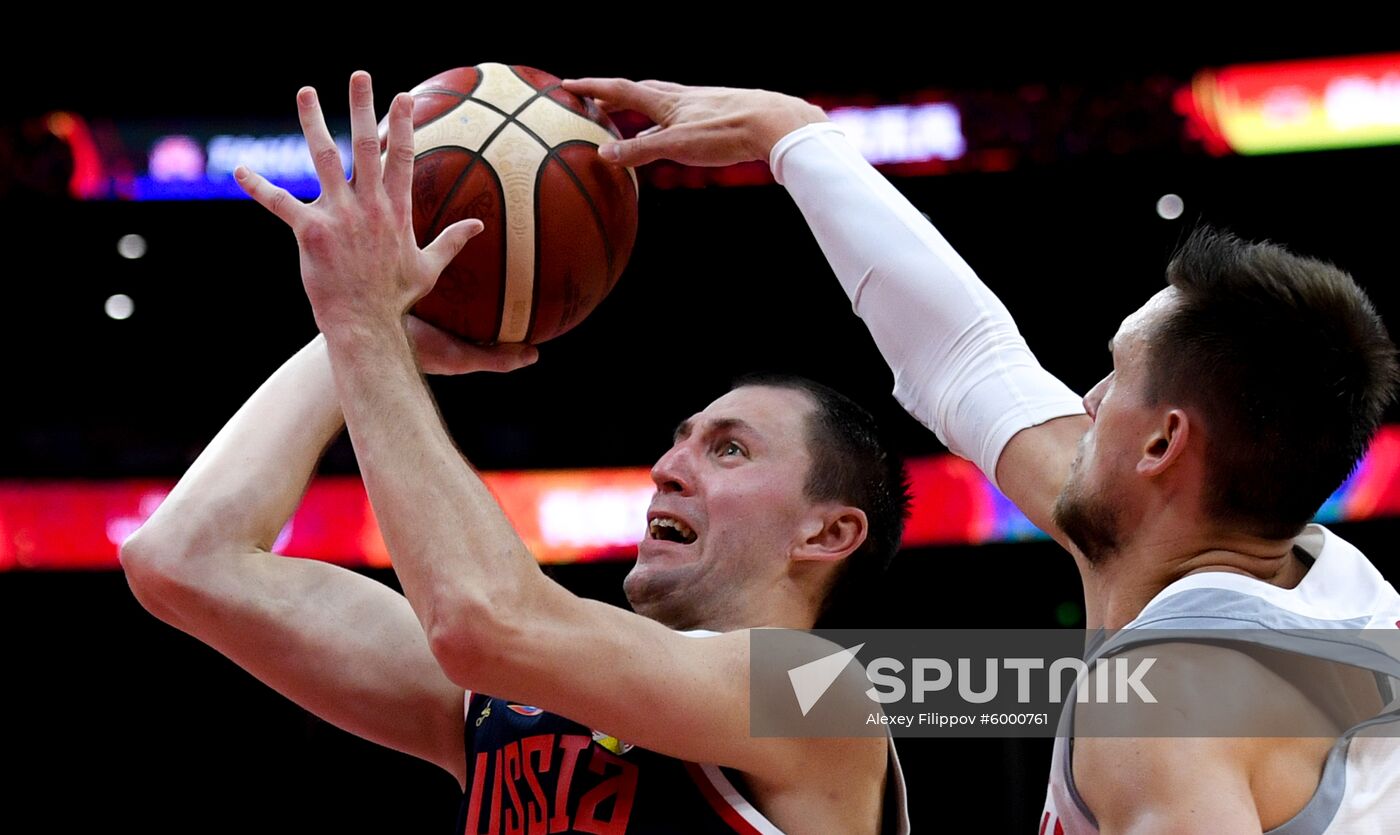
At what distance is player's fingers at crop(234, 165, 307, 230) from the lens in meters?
1.95

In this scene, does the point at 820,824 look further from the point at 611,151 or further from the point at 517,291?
the point at 611,151

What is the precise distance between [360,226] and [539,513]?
24.0 feet

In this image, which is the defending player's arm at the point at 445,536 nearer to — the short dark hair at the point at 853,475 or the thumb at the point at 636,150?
the thumb at the point at 636,150

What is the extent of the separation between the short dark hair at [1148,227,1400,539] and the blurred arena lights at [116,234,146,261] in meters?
9.40

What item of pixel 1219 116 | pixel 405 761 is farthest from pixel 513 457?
pixel 1219 116

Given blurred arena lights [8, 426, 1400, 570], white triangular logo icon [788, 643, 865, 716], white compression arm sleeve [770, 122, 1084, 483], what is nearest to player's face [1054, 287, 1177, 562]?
white compression arm sleeve [770, 122, 1084, 483]

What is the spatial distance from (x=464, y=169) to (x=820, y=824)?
1123 mm

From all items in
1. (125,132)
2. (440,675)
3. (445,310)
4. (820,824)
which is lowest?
(820,824)

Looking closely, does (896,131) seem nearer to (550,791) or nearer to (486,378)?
(486,378)

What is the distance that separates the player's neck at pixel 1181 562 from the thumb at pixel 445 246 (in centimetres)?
95

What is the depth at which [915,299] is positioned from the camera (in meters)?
2.25

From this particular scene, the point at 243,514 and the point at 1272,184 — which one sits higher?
the point at 1272,184

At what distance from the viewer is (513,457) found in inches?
396

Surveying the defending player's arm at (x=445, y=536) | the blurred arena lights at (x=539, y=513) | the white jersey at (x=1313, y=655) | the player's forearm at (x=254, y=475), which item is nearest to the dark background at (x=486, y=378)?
the blurred arena lights at (x=539, y=513)
